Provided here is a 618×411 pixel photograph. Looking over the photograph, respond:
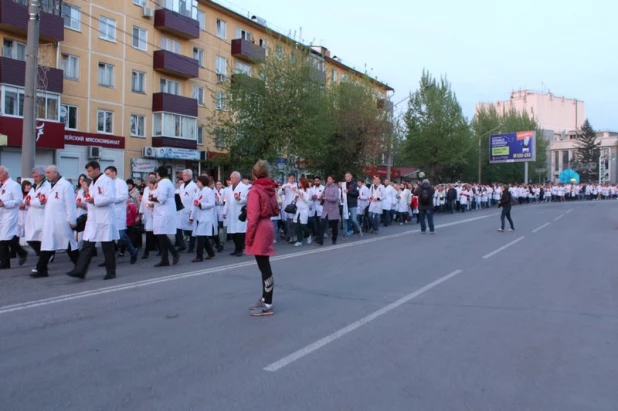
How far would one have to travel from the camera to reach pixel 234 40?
42.1 meters

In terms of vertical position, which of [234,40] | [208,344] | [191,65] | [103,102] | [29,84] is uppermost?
[234,40]

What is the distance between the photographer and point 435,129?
2005 inches

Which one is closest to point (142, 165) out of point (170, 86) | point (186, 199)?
point (170, 86)

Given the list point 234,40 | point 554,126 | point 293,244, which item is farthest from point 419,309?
point 554,126

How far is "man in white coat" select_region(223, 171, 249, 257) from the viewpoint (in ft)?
43.4

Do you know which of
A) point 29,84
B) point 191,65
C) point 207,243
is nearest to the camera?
point 207,243

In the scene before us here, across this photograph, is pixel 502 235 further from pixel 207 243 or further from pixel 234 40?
pixel 234 40

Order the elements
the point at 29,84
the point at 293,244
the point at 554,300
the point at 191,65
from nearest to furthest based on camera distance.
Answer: the point at 554,300 → the point at 29,84 → the point at 293,244 → the point at 191,65

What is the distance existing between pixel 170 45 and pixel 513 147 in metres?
37.5

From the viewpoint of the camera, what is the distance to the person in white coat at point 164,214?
10.9 m

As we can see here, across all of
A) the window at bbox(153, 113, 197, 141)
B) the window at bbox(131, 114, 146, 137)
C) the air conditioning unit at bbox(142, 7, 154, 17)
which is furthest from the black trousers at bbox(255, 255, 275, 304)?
the air conditioning unit at bbox(142, 7, 154, 17)

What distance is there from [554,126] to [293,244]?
116 m

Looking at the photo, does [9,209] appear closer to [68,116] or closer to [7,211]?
[7,211]

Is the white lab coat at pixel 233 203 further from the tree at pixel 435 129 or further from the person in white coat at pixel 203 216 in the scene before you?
the tree at pixel 435 129
